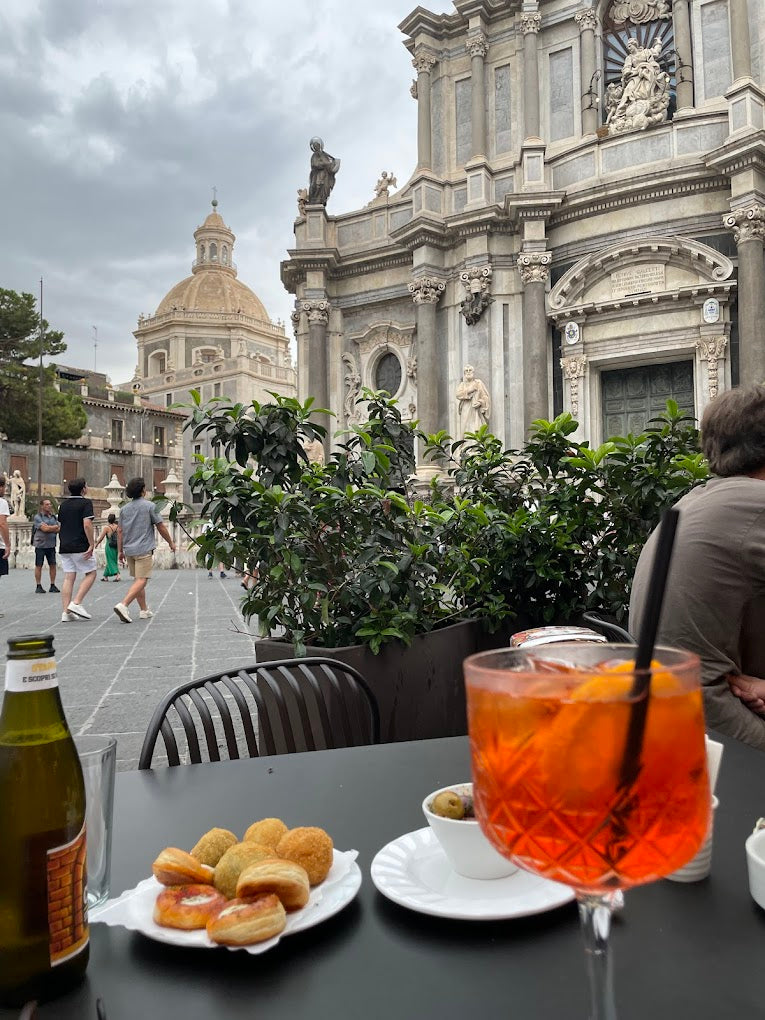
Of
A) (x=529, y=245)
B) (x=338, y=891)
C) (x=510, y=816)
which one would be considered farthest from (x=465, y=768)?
(x=529, y=245)

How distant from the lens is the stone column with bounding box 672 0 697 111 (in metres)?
13.2

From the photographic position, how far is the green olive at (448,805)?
975mm

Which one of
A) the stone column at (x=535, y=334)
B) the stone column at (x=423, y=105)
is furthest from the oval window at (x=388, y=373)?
the stone column at (x=423, y=105)

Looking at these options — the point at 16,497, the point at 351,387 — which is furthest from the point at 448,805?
the point at 16,497

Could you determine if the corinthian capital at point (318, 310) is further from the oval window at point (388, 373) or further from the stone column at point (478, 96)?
the stone column at point (478, 96)

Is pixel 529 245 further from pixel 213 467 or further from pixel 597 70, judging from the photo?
pixel 213 467

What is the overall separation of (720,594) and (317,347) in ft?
50.7

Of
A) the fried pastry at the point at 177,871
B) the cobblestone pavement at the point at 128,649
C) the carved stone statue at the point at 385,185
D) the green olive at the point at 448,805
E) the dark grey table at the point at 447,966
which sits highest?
the carved stone statue at the point at 385,185

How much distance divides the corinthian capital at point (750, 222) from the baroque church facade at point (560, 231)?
3cm

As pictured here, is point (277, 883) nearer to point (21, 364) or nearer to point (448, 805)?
point (448, 805)

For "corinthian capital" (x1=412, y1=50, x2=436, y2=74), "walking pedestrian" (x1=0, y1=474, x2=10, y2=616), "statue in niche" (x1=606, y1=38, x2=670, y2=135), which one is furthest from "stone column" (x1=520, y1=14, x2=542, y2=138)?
"walking pedestrian" (x1=0, y1=474, x2=10, y2=616)

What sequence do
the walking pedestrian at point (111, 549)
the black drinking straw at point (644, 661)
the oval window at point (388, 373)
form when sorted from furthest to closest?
the oval window at point (388, 373) < the walking pedestrian at point (111, 549) < the black drinking straw at point (644, 661)

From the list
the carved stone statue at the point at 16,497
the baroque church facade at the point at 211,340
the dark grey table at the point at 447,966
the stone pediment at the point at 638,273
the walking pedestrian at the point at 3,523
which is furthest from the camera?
the baroque church facade at the point at 211,340

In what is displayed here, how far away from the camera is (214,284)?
67.1m
